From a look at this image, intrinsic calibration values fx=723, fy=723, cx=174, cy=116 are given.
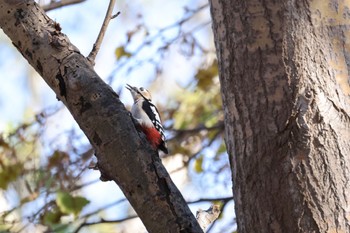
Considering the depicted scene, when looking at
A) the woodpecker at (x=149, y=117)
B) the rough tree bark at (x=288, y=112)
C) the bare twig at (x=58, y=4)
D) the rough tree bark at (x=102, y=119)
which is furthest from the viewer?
the woodpecker at (x=149, y=117)

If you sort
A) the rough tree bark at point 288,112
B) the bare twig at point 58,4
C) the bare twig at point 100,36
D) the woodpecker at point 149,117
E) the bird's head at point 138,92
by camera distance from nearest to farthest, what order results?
the rough tree bark at point 288,112 < the bare twig at point 100,36 < the bare twig at point 58,4 < the woodpecker at point 149,117 < the bird's head at point 138,92

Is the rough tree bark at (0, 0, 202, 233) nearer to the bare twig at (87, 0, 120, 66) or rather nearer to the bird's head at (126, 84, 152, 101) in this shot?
the bare twig at (87, 0, 120, 66)

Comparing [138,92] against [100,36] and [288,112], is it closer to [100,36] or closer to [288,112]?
[100,36]

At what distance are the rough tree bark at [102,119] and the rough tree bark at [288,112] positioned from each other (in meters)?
0.20

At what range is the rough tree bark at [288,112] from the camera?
1.93 m

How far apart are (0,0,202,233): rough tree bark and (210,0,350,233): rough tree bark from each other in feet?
0.67

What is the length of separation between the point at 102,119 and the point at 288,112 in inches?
21.7

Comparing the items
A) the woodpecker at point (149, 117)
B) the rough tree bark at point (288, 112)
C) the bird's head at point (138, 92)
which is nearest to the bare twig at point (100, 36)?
the rough tree bark at point (288, 112)

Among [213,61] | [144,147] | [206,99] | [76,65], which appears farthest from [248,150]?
[206,99]

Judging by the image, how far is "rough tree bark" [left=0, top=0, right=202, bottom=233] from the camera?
2055 millimetres

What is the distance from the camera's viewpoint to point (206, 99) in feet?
21.0

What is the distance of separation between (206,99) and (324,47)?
4.39 metres

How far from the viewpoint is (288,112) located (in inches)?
76.7

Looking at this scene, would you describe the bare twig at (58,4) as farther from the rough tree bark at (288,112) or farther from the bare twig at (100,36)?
the rough tree bark at (288,112)
